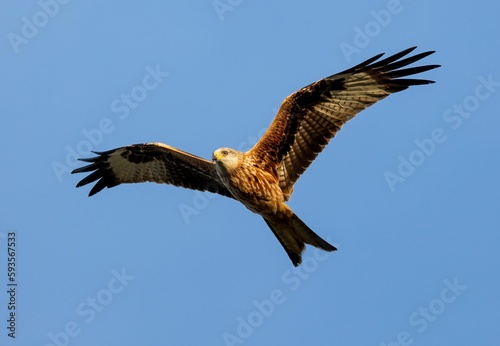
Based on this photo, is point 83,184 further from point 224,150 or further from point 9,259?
point 224,150

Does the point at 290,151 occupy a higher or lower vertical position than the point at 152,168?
lower

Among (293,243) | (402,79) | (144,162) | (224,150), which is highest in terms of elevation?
(144,162)

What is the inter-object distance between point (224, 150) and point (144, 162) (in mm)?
2339

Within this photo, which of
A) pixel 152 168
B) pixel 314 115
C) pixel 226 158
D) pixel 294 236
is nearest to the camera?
pixel 226 158

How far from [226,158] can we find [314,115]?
1.65 m

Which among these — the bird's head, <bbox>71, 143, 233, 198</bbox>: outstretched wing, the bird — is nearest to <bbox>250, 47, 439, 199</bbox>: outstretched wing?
the bird

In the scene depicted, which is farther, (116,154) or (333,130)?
(116,154)

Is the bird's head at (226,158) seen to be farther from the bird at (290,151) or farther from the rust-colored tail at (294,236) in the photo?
the rust-colored tail at (294,236)

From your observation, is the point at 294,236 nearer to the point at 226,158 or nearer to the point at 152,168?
the point at 226,158

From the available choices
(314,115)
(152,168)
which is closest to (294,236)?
(314,115)

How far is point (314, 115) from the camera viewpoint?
13.7 meters

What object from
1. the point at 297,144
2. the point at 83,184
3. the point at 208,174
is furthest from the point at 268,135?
the point at 83,184

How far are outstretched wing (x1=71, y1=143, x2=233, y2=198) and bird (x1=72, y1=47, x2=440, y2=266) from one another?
0.02 metres

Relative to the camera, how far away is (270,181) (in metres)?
13.4
